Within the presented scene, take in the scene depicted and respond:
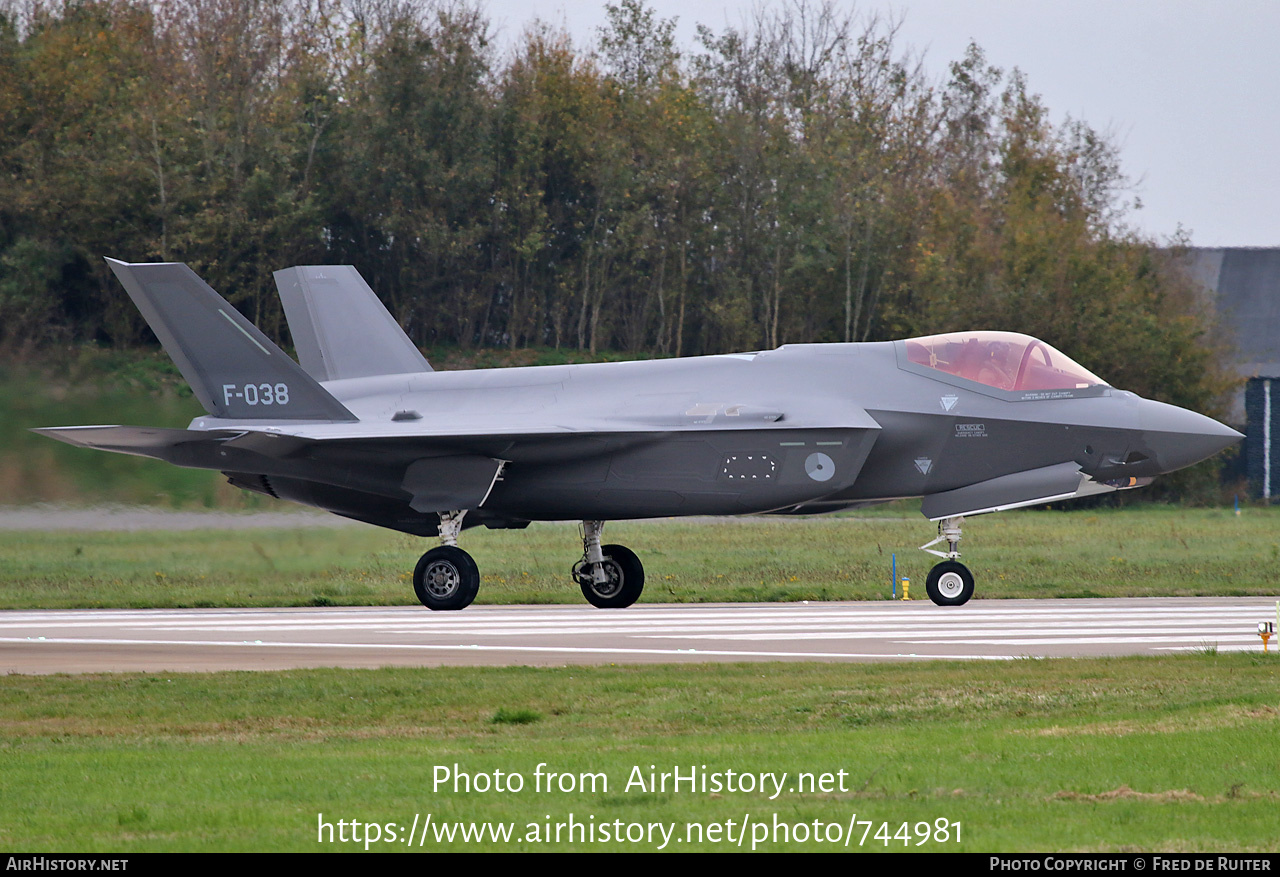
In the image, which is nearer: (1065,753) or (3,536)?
(1065,753)

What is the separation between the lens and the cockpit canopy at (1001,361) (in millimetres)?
15914

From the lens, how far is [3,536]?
1823 centimetres

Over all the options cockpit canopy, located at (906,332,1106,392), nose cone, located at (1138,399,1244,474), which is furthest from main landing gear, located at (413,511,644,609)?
nose cone, located at (1138,399,1244,474)

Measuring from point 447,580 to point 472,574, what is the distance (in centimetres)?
31

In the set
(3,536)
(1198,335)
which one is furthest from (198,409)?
(1198,335)

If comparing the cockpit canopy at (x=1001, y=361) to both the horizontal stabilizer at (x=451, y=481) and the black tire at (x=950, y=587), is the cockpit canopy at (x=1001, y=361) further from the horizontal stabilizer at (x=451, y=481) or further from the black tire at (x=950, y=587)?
the horizontal stabilizer at (x=451, y=481)

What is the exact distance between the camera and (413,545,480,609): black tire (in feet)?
53.9

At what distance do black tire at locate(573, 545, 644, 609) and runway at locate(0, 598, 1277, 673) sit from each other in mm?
198

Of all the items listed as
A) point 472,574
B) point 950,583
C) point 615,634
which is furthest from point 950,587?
point 472,574

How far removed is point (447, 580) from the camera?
54.1ft

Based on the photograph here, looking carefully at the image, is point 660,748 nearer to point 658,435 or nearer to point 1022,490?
point 658,435

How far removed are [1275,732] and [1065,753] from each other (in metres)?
1.46
